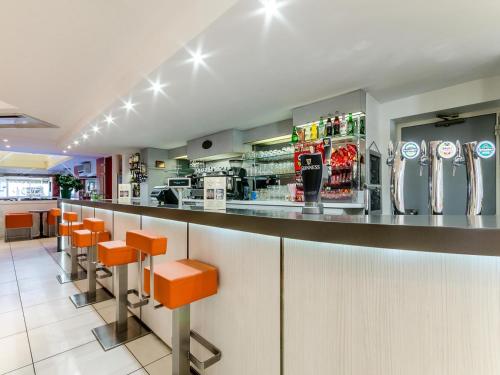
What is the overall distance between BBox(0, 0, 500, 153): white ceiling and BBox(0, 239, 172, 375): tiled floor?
275 cm

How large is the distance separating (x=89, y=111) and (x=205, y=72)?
3242mm

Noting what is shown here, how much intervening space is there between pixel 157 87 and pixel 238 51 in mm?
1386

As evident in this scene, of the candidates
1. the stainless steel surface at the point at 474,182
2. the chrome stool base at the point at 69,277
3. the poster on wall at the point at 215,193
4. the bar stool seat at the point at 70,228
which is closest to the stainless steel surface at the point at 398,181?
the stainless steel surface at the point at 474,182

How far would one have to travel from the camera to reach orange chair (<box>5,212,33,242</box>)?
7134 millimetres

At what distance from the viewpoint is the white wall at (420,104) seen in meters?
3.18

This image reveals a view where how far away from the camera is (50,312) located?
2.90 m

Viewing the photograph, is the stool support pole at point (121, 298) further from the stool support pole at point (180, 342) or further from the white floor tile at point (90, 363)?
the stool support pole at point (180, 342)

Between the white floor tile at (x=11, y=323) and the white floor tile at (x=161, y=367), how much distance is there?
5.09 ft

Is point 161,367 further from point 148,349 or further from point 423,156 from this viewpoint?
point 423,156

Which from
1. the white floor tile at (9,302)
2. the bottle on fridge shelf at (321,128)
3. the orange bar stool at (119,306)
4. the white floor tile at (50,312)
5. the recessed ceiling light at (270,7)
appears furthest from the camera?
the bottle on fridge shelf at (321,128)

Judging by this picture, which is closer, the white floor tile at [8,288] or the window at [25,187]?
the white floor tile at [8,288]

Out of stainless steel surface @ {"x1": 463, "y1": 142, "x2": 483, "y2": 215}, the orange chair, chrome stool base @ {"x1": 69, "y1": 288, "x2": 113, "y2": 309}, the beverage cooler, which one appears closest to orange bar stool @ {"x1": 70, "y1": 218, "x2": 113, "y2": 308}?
chrome stool base @ {"x1": 69, "y1": 288, "x2": 113, "y2": 309}

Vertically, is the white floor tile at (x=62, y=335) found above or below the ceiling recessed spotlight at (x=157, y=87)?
below

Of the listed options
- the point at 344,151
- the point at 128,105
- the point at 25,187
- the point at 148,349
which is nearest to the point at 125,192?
the point at 128,105
